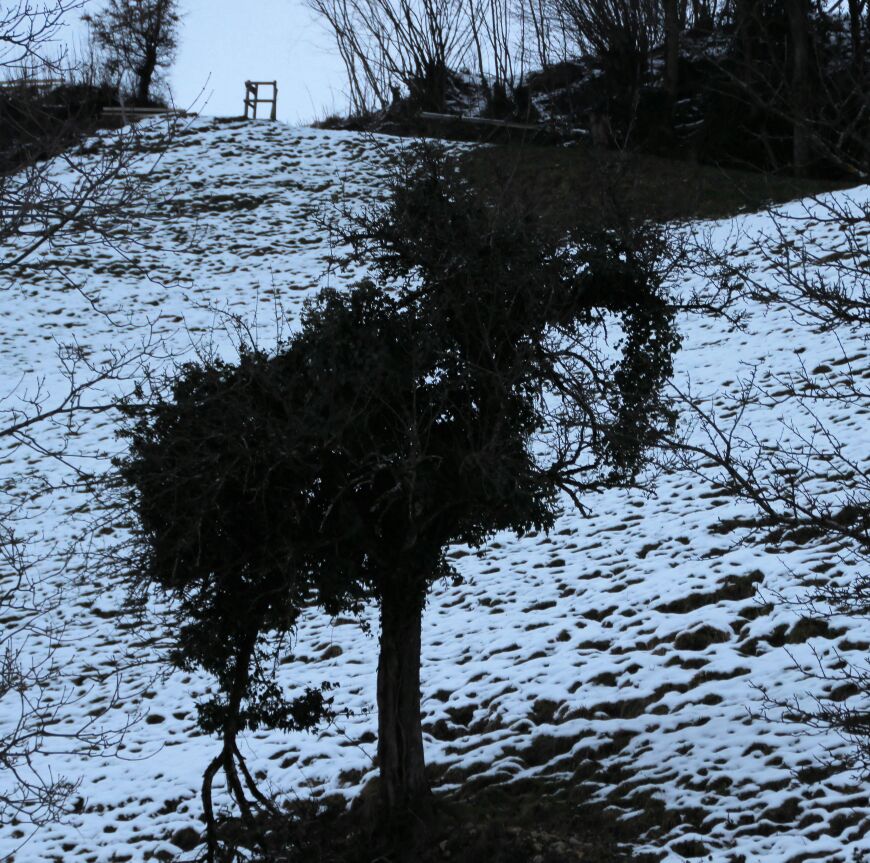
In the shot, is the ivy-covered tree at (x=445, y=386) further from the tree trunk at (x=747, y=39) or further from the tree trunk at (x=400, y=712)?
the tree trunk at (x=747, y=39)

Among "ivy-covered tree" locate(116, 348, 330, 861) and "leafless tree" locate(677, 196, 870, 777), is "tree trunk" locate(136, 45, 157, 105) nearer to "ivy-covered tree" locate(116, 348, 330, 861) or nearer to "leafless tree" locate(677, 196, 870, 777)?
"leafless tree" locate(677, 196, 870, 777)

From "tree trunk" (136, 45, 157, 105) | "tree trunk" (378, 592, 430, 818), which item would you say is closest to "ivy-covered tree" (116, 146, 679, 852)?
"tree trunk" (378, 592, 430, 818)

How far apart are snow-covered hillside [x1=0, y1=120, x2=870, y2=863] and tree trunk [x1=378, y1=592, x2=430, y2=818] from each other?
0.86m

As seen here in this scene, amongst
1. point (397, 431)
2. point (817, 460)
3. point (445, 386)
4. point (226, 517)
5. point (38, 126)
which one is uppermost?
point (38, 126)

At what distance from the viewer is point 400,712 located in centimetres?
675

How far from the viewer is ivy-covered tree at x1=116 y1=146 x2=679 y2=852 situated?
19.6 feet

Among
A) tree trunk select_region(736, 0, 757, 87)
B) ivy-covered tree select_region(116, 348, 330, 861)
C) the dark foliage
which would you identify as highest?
tree trunk select_region(736, 0, 757, 87)

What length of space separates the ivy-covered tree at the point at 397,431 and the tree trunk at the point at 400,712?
0.04 feet

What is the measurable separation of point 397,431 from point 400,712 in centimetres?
204

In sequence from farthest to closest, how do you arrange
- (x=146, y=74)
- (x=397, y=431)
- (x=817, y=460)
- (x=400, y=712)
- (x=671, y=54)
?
(x=146, y=74), (x=671, y=54), (x=817, y=460), (x=400, y=712), (x=397, y=431)

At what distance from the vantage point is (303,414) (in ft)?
19.5

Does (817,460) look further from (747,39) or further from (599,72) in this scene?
(599,72)

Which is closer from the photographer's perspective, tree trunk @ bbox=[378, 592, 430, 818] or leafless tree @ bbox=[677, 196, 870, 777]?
leafless tree @ bbox=[677, 196, 870, 777]

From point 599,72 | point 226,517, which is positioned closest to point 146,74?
point 599,72
